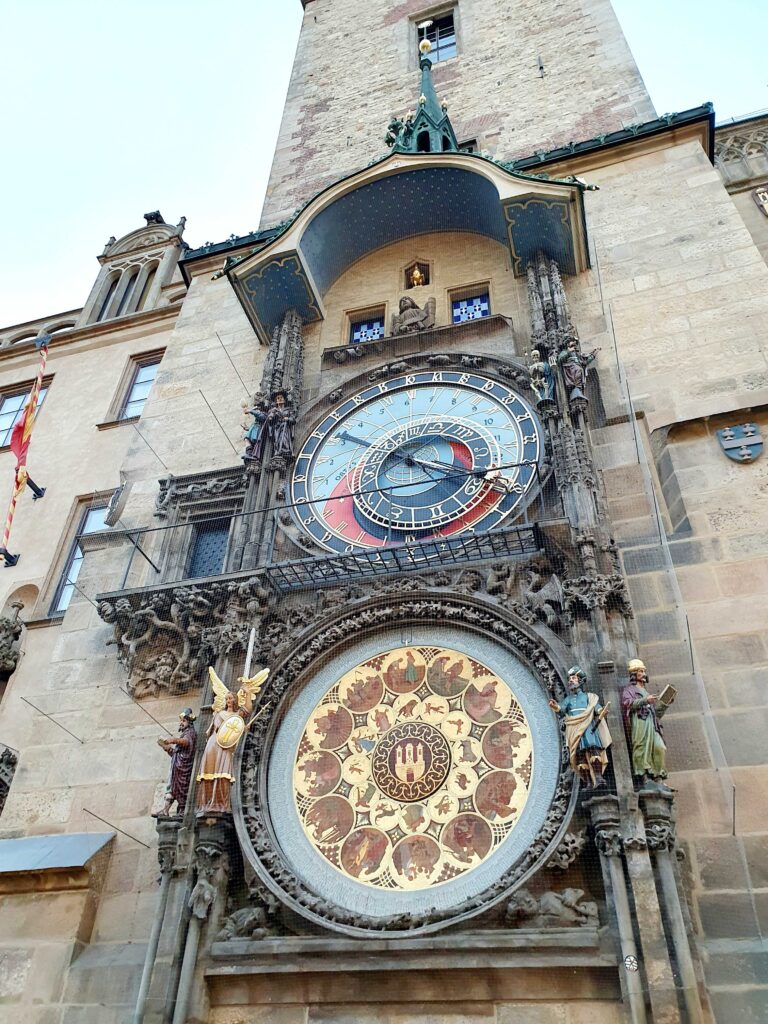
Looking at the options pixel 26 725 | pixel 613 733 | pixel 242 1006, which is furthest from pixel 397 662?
pixel 26 725

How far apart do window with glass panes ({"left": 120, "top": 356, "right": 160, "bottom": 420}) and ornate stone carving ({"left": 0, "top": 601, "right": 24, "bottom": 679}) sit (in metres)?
3.69

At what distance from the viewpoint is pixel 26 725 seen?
29.4 ft

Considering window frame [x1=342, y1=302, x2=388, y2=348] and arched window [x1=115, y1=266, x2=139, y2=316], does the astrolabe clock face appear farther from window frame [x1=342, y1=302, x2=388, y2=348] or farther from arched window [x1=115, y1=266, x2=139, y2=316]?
arched window [x1=115, y1=266, x2=139, y2=316]

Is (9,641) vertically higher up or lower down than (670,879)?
higher up

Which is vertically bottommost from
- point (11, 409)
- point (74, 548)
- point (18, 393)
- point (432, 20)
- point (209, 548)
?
point (209, 548)

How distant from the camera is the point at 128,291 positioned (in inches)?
631

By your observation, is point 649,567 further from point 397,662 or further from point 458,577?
point 397,662

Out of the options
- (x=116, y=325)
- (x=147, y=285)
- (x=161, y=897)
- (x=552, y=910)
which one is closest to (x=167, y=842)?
(x=161, y=897)

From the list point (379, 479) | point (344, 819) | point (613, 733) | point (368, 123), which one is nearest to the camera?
point (613, 733)

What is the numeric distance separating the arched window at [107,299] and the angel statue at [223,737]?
10246 mm

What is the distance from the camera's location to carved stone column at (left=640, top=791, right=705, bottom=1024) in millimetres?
4809

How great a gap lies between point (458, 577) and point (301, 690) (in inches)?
66.5

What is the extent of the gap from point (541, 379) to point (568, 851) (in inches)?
186

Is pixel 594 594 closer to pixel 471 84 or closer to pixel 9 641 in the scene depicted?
pixel 9 641
